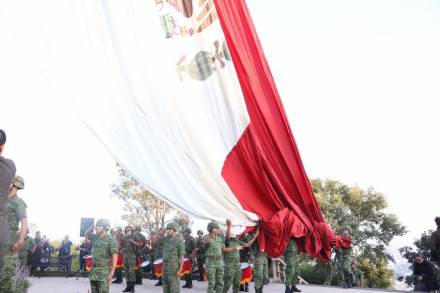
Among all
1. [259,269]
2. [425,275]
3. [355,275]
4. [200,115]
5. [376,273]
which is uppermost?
[376,273]

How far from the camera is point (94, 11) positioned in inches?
203

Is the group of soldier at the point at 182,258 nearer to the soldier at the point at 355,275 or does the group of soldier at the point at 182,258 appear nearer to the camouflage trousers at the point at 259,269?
the camouflage trousers at the point at 259,269

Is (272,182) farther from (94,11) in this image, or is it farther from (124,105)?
(94,11)

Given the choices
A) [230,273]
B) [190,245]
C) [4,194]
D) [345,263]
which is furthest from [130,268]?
[4,194]

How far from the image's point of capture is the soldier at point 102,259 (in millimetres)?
6539

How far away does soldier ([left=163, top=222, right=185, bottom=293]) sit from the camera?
785 cm

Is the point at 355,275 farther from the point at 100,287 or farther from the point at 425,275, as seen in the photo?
the point at 100,287

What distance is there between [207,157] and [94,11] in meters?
2.15

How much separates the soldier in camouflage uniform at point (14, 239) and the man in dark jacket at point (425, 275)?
29.7 ft

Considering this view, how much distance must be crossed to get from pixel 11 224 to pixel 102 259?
4.56ft

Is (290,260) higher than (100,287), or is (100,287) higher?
(290,260)

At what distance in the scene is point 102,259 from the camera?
6656mm

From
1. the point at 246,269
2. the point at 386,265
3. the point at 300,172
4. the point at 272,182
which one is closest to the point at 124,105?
the point at 272,182

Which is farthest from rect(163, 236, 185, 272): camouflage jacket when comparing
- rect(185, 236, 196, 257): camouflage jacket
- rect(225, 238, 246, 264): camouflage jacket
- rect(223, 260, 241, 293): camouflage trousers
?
rect(185, 236, 196, 257): camouflage jacket
